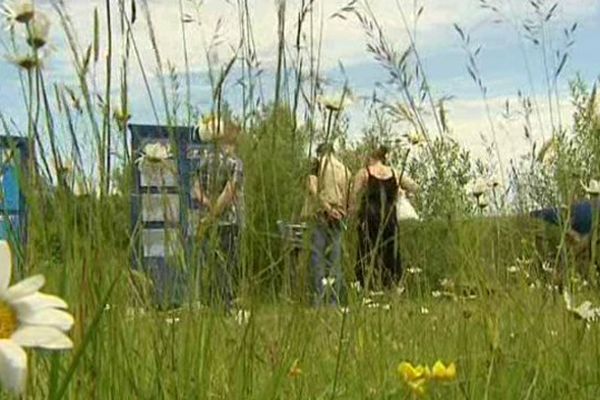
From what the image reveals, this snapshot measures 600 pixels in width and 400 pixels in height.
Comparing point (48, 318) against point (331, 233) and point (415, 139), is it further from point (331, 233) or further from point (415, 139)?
point (415, 139)

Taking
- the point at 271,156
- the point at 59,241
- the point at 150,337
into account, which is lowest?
the point at 150,337

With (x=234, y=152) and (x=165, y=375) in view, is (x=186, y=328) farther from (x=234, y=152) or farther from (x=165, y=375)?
(x=234, y=152)

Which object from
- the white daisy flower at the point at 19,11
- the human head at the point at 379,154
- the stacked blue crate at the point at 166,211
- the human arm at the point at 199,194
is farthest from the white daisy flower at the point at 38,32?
the human head at the point at 379,154

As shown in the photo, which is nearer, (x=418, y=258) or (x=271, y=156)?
(x=271, y=156)

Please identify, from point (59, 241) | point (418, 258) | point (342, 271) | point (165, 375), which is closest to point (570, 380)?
point (342, 271)

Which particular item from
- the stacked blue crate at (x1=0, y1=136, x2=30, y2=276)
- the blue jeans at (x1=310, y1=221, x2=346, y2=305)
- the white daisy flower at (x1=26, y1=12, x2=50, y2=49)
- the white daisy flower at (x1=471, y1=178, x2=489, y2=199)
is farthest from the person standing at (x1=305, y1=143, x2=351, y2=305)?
the white daisy flower at (x1=471, y1=178, x2=489, y2=199)

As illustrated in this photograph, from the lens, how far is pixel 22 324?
55cm

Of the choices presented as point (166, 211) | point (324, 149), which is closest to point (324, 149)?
point (324, 149)

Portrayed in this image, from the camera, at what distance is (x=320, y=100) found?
5.36 feet

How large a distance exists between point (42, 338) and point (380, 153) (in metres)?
1.79

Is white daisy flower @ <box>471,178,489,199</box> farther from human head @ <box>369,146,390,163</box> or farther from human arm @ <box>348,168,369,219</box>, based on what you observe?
human arm @ <box>348,168,369,219</box>

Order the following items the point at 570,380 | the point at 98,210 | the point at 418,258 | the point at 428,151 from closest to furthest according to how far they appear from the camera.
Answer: the point at 98,210
the point at 570,380
the point at 428,151
the point at 418,258

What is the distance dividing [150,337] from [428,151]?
812mm

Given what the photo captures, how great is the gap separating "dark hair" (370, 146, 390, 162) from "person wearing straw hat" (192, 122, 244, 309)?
0.48 m
